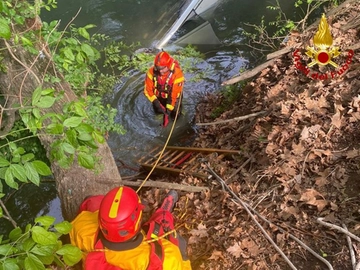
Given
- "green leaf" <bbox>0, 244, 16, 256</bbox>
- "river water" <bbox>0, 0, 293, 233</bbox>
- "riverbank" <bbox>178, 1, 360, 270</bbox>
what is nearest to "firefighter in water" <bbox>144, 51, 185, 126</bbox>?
"river water" <bbox>0, 0, 293, 233</bbox>

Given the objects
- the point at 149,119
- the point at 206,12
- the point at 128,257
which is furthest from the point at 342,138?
the point at 206,12

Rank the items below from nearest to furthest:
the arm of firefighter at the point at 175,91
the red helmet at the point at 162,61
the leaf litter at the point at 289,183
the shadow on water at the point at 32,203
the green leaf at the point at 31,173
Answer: the green leaf at the point at 31,173 < the leaf litter at the point at 289,183 < the red helmet at the point at 162,61 < the shadow on water at the point at 32,203 < the arm of firefighter at the point at 175,91

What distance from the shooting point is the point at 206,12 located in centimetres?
1145

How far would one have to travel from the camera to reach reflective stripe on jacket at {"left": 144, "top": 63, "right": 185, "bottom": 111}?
22.6ft

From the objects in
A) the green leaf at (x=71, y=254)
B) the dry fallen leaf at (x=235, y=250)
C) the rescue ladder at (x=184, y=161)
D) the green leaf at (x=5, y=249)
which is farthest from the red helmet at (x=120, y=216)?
the rescue ladder at (x=184, y=161)

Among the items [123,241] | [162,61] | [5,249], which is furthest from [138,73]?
[5,249]

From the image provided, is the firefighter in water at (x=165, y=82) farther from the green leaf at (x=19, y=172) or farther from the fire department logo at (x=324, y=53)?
the green leaf at (x=19, y=172)

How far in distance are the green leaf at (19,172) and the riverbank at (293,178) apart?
7.95 feet

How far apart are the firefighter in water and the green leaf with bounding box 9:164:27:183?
4917 mm

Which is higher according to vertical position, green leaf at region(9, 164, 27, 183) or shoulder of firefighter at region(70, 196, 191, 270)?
green leaf at region(9, 164, 27, 183)

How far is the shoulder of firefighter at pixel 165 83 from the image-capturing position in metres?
6.87

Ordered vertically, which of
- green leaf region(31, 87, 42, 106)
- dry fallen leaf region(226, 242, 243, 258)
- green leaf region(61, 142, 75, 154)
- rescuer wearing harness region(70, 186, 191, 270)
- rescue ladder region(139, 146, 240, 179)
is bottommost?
rescue ladder region(139, 146, 240, 179)

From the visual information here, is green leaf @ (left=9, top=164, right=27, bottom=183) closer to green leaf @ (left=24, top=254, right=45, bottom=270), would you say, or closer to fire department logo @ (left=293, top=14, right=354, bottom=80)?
green leaf @ (left=24, top=254, right=45, bottom=270)

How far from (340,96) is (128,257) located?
3170 mm
